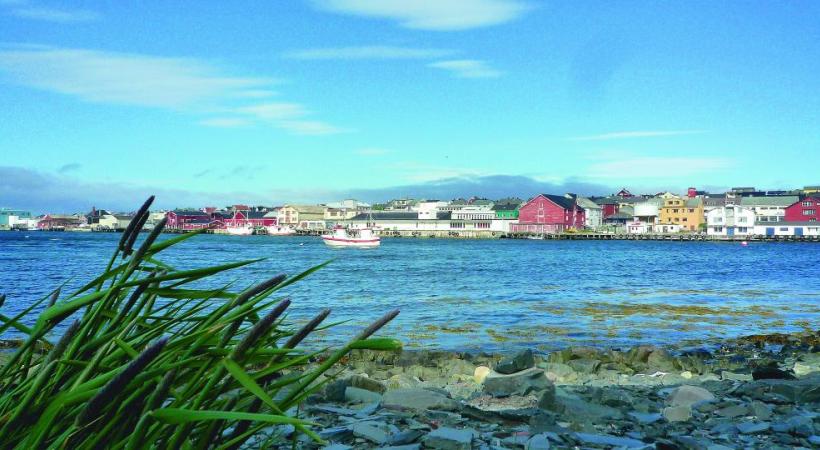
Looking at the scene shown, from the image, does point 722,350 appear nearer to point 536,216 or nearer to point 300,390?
point 300,390

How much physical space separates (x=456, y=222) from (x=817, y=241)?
2286 inches

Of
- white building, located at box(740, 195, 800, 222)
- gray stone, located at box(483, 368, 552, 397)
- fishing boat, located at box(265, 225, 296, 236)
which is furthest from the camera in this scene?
fishing boat, located at box(265, 225, 296, 236)

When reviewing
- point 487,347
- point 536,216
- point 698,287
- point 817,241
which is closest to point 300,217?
point 536,216

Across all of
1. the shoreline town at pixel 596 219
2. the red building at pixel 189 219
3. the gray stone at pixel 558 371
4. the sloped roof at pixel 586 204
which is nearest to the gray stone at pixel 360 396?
the gray stone at pixel 558 371

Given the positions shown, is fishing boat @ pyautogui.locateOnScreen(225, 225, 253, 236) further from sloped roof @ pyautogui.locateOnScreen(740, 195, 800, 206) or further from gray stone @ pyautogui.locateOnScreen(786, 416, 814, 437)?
gray stone @ pyautogui.locateOnScreen(786, 416, 814, 437)

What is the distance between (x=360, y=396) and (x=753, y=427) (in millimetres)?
3918

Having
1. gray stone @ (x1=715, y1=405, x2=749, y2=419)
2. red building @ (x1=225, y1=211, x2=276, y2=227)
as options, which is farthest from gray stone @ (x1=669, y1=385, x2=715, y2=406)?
red building @ (x1=225, y1=211, x2=276, y2=227)

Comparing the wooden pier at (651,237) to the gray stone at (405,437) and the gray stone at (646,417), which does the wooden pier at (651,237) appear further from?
the gray stone at (405,437)

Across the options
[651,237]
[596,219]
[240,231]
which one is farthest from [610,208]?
[240,231]

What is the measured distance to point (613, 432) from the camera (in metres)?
7.02

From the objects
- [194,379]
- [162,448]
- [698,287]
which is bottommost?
[698,287]

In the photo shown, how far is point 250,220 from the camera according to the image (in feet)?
541

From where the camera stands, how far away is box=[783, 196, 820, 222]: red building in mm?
118625

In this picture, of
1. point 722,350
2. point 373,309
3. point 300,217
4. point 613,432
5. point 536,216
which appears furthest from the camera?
point 300,217
